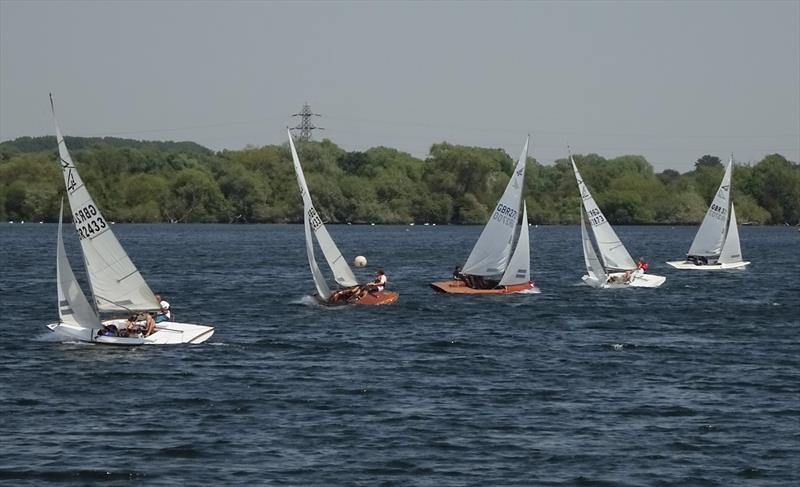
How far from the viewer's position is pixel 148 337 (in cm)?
4788

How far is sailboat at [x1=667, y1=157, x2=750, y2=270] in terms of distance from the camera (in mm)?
97062

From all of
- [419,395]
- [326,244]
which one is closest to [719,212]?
[326,244]

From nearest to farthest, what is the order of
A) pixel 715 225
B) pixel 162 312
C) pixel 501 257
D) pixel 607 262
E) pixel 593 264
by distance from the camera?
pixel 162 312
pixel 501 257
pixel 593 264
pixel 607 262
pixel 715 225

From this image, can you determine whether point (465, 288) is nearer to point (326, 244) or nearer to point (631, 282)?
point (326, 244)

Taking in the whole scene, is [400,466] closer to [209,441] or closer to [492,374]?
[209,441]

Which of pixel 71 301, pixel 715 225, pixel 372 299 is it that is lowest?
pixel 372 299

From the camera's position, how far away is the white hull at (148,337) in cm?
4750

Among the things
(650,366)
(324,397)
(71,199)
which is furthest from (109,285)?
(650,366)

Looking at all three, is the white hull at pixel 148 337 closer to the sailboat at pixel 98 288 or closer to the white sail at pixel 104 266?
the sailboat at pixel 98 288

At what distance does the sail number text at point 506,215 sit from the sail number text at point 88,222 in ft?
94.7

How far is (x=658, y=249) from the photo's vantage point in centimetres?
14412

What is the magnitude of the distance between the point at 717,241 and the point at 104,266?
59.5m

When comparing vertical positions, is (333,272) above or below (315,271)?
below

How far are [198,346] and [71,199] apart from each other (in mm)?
6645
